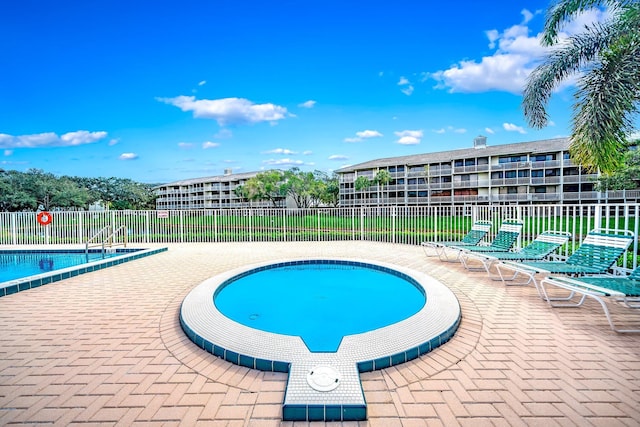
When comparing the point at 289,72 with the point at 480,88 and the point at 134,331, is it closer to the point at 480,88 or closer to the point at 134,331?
the point at 480,88

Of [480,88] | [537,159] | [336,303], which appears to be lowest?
[336,303]

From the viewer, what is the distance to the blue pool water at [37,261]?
28.2 ft

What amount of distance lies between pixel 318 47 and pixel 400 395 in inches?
691

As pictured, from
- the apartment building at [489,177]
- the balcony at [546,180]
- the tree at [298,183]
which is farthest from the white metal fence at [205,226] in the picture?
the tree at [298,183]

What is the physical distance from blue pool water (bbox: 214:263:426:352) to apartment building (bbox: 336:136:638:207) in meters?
37.1

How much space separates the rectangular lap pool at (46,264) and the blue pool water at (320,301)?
3.46m

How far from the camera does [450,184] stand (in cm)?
4550

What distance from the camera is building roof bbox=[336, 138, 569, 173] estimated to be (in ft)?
131

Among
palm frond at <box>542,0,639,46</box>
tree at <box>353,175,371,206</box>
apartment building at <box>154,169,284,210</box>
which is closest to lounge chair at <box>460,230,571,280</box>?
palm frond at <box>542,0,639,46</box>

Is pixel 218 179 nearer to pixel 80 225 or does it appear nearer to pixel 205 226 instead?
pixel 80 225

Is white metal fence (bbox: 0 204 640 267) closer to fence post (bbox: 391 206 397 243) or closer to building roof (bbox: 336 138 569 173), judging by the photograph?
fence post (bbox: 391 206 397 243)

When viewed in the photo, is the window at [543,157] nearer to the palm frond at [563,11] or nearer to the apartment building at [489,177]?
the apartment building at [489,177]

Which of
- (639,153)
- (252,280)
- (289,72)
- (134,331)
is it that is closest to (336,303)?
(252,280)

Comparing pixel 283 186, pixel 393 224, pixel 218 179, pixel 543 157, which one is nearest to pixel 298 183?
pixel 283 186
